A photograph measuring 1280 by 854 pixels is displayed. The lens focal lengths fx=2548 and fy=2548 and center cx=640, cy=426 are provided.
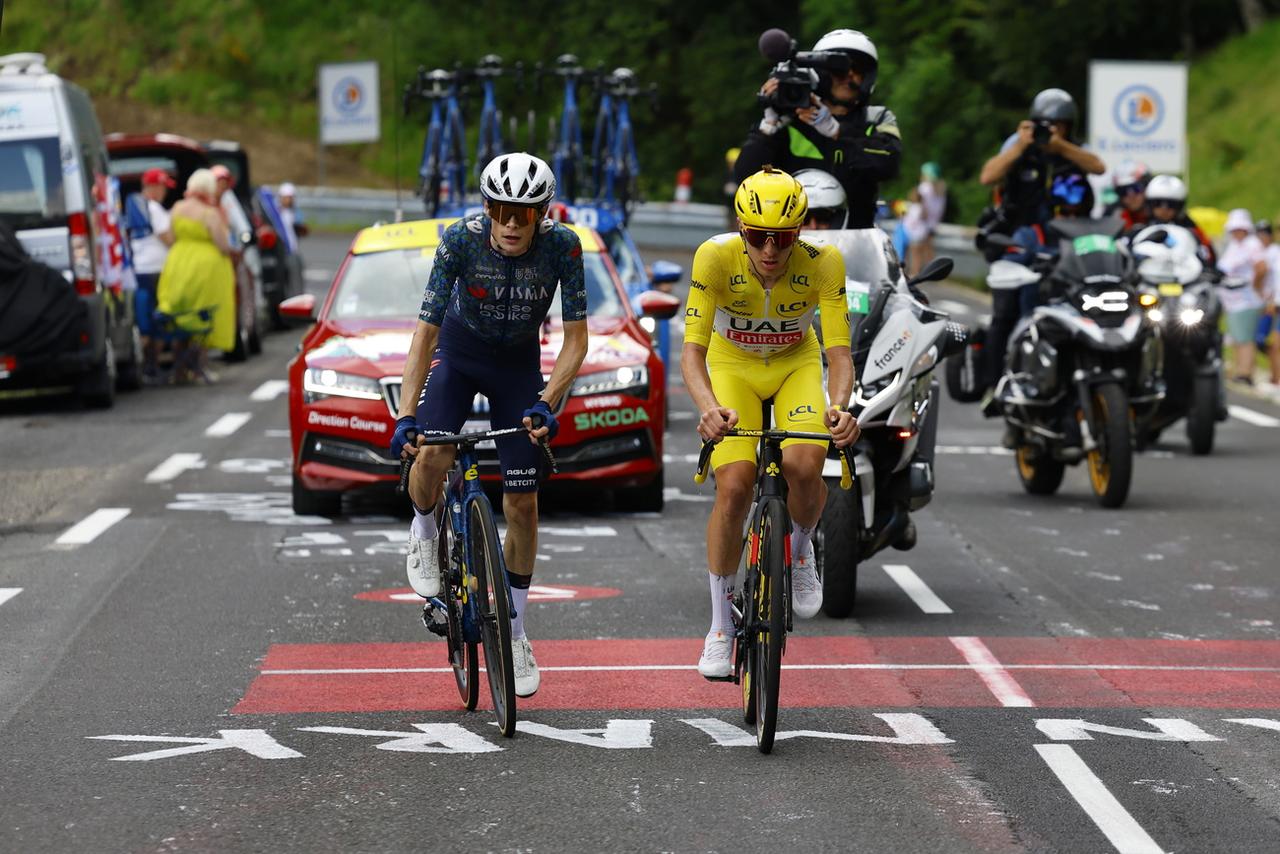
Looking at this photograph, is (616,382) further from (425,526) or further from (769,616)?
(769,616)

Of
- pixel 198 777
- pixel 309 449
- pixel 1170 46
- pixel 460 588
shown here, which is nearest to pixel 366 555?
pixel 309 449

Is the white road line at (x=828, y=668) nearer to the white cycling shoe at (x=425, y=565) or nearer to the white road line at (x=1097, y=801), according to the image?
the white cycling shoe at (x=425, y=565)

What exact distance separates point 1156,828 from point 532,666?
2.24m

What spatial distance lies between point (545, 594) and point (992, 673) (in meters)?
2.52

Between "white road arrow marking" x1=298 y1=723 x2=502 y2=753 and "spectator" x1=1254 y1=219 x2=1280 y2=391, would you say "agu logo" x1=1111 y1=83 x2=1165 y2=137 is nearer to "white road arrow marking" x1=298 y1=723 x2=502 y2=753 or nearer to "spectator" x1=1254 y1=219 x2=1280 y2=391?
"spectator" x1=1254 y1=219 x2=1280 y2=391

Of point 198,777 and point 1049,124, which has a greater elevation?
Result: point 1049,124

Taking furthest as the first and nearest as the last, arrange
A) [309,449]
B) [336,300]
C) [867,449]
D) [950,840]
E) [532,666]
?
1. [336,300]
2. [309,449]
3. [867,449]
4. [532,666]
5. [950,840]

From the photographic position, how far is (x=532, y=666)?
8.16 m

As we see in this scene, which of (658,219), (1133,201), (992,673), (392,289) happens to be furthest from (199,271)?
(658,219)

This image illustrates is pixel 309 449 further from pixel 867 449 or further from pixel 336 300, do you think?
pixel 867 449

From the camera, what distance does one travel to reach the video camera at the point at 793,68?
36.5ft

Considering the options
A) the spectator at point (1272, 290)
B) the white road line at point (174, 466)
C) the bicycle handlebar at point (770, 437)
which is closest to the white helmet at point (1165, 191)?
the spectator at point (1272, 290)

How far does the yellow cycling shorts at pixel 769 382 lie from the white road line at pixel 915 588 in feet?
8.18

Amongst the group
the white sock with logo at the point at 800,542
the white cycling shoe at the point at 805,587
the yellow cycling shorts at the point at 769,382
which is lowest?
the white cycling shoe at the point at 805,587
